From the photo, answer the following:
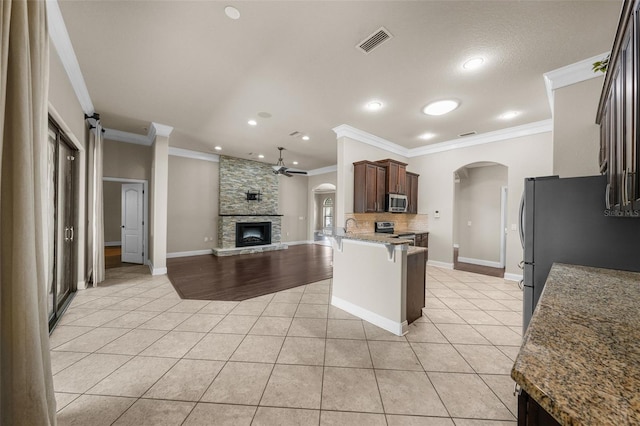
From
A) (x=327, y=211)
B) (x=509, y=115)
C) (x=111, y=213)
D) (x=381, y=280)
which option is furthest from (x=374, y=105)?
(x=327, y=211)

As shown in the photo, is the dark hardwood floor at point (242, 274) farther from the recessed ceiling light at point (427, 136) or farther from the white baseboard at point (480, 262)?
the white baseboard at point (480, 262)

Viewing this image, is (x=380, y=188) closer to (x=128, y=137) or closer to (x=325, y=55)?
(x=325, y=55)

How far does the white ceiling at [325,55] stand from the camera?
1978 millimetres

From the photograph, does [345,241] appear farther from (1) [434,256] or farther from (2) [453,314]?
(1) [434,256]

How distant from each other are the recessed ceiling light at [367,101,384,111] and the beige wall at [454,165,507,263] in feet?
14.8

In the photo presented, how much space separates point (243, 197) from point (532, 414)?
7.94 metres

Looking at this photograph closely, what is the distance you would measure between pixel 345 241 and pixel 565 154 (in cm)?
272

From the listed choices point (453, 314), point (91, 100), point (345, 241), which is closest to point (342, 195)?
point (345, 241)

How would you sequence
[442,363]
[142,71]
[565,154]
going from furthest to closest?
1. [142,71]
2. [565,154]
3. [442,363]

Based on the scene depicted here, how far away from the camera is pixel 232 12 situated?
199 cm

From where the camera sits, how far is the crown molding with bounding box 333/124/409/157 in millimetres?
4688

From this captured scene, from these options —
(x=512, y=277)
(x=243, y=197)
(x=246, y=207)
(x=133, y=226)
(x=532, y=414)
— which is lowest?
(x=512, y=277)

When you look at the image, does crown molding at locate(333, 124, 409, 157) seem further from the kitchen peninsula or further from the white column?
the white column

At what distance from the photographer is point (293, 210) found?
9.49m
